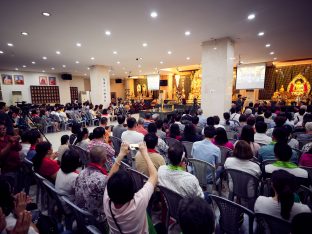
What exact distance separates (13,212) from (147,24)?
18.8 feet

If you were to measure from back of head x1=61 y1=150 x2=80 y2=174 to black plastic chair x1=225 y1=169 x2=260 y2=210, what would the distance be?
6.37 feet

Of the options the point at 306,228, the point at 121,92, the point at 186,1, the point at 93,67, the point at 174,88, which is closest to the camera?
the point at 306,228

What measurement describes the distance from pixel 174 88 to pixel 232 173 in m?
20.2

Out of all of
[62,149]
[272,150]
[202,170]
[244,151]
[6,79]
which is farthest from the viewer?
[6,79]

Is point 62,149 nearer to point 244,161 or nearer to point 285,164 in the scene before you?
point 244,161

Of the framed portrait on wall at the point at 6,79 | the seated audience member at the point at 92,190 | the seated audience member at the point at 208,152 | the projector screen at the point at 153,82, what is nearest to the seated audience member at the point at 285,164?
the seated audience member at the point at 208,152

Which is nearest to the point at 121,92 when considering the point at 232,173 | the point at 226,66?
the point at 226,66

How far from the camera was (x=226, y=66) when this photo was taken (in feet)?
24.7

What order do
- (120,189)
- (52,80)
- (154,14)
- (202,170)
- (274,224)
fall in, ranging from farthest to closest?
1. (52,80)
2. (154,14)
3. (202,170)
4. (274,224)
5. (120,189)

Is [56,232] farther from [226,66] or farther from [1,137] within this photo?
[226,66]

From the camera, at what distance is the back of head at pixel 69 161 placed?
210cm

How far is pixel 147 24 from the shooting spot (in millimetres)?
5750

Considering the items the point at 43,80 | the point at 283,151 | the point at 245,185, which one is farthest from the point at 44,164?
the point at 43,80

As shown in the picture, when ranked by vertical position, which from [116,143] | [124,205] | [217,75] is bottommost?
[116,143]
